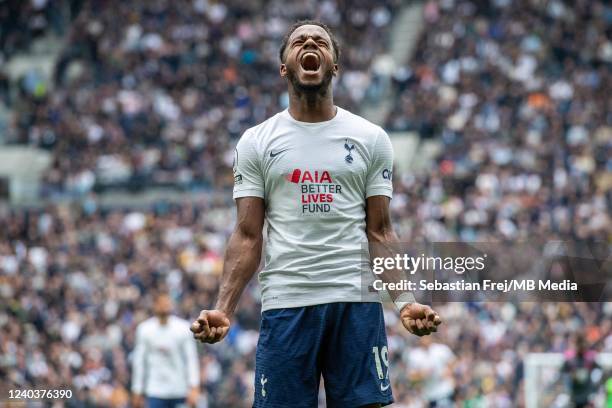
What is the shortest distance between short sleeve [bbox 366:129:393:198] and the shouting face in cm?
33

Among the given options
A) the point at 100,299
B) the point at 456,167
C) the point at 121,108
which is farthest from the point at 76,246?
the point at 456,167

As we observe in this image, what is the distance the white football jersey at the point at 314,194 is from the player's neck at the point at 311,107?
0.03 metres

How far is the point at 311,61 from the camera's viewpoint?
5047mm

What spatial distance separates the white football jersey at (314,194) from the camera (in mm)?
4957

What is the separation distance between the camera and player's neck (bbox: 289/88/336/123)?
5.11 metres

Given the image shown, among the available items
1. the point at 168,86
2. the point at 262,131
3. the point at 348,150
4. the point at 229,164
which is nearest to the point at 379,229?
the point at 348,150

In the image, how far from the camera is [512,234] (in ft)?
64.6

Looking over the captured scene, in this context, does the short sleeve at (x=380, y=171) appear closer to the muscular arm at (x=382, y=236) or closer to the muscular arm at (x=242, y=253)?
the muscular arm at (x=382, y=236)

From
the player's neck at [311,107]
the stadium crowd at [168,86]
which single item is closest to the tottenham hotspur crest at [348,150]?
the player's neck at [311,107]

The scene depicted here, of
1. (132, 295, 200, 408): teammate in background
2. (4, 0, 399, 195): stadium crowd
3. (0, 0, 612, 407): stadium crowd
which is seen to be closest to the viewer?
(132, 295, 200, 408): teammate in background

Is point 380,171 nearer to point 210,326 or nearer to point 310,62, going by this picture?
point 310,62

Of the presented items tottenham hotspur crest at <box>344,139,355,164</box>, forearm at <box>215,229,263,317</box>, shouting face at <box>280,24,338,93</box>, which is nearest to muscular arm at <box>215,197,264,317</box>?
forearm at <box>215,229,263,317</box>

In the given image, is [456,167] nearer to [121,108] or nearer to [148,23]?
[121,108]

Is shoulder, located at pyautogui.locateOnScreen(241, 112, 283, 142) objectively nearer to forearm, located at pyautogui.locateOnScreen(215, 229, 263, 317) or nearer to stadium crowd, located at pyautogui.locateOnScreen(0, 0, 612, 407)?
forearm, located at pyautogui.locateOnScreen(215, 229, 263, 317)
